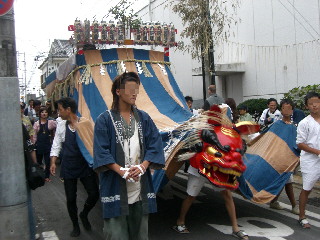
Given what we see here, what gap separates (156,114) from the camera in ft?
21.1

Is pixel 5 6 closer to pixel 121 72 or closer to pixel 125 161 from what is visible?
pixel 125 161

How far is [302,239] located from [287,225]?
521 millimetres

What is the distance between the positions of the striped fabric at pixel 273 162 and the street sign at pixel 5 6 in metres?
3.69

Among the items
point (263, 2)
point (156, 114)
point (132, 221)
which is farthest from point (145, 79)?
point (263, 2)

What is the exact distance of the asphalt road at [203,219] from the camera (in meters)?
4.95

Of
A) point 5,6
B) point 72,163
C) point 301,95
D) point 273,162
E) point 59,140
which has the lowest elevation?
point 273,162

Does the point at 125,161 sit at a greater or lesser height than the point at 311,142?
greater

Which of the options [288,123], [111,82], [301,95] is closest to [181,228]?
[288,123]

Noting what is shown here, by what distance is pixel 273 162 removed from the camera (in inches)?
228

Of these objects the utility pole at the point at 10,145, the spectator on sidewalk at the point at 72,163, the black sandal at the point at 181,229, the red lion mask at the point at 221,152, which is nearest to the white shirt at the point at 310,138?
the red lion mask at the point at 221,152

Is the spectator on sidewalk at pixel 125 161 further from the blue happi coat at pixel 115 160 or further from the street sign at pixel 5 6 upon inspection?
the street sign at pixel 5 6

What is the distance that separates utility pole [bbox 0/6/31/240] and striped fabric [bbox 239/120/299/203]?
10.3 feet

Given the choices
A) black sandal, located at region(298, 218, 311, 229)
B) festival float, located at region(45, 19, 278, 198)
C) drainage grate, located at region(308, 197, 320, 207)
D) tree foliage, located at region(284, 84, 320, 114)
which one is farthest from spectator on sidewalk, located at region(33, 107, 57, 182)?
tree foliage, located at region(284, 84, 320, 114)

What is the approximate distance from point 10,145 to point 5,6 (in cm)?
148
